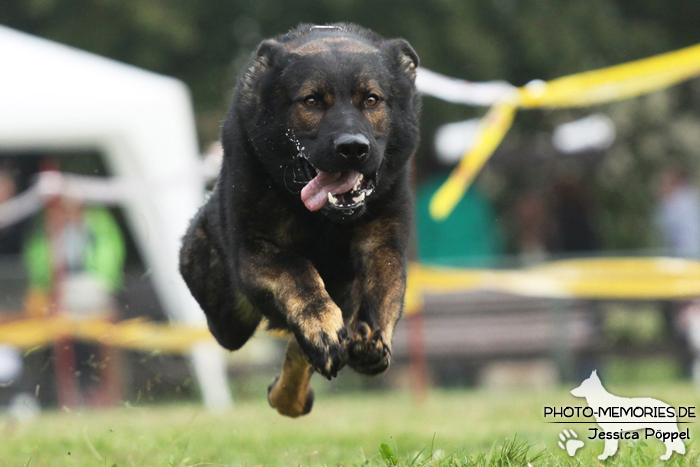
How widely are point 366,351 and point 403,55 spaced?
139 centimetres

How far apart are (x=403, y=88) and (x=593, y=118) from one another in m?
12.1

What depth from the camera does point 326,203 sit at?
12.2ft

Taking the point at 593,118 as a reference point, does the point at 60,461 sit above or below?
below

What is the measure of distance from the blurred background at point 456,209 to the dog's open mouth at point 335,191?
528cm

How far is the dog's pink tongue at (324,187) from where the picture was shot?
12.2 ft

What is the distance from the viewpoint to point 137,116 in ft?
33.4

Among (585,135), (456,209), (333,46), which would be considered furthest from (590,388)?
(585,135)

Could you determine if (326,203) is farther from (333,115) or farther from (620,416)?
(620,416)

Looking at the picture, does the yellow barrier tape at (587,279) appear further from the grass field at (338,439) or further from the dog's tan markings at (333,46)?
the dog's tan markings at (333,46)

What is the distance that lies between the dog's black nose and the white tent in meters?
6.26

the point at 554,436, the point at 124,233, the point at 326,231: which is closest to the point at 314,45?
the point at 326,231

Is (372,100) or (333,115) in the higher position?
(372,100)

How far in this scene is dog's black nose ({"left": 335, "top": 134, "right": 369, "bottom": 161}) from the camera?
11.8 feet

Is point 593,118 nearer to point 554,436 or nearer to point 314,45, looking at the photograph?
point 554,436
